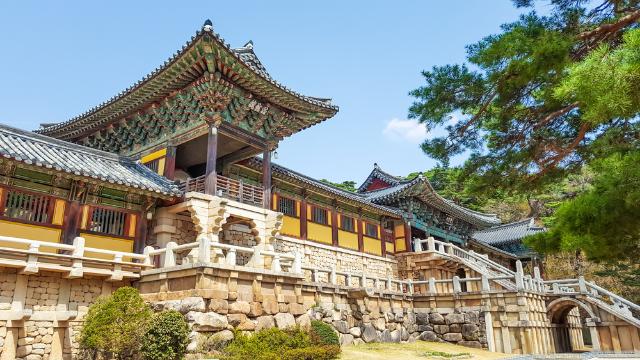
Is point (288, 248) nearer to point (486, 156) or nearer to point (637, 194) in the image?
point (486, 156)

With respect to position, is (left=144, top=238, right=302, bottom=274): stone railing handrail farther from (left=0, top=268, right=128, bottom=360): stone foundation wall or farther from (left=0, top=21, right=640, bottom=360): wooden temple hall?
(left=0, top=268, right=128, bottom=360): stone foundation wall

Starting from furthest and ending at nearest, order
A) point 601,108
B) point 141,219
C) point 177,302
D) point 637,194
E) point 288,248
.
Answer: point 288,248 < point 141,219 < point 177,302 < point 637,194 < point 601,108

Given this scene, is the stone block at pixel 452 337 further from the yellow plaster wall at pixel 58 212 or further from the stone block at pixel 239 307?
the yellow plaster wall at pixel 58 212

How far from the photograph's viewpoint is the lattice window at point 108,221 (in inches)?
573

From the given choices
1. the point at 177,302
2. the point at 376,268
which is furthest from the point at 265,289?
the point at 376,268

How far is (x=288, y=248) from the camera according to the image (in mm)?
20609

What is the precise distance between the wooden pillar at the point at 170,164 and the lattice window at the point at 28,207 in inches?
173

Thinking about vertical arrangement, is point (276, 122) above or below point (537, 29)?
above

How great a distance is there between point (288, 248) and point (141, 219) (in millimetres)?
7158

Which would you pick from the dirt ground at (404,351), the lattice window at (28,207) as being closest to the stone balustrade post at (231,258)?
the dirt ground at (404,351)

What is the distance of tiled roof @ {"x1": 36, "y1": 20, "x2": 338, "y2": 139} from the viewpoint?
14594mm

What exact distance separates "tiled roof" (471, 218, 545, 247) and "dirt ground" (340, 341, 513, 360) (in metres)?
25.3

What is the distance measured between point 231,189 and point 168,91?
174 inches

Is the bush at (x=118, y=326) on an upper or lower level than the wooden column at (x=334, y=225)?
lower
